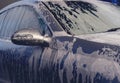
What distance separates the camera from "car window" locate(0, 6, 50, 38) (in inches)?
173

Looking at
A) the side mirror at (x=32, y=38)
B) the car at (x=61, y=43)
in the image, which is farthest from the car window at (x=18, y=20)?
the side mirror at (x=32, y=38)

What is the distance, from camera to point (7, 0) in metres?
17.4

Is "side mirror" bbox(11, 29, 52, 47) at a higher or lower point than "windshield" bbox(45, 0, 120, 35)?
lower

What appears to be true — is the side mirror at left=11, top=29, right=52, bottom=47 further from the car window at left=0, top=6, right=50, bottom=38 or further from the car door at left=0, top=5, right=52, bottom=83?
the car window at left=0, top=6, right=50, bottom=38

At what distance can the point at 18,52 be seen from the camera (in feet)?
14.6

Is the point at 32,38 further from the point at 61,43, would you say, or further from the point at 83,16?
the point at 83,16

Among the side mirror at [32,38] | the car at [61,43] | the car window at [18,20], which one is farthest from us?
the car window at [18,20]

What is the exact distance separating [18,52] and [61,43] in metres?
0.77

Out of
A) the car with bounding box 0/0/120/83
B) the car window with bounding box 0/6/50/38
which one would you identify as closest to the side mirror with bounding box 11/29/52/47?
the car with bounding box 0/0/120/83

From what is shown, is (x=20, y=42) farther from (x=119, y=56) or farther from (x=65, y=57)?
(x=119, y=56)

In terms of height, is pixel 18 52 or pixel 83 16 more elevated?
pixel 83 16

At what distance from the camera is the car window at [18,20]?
440 cm

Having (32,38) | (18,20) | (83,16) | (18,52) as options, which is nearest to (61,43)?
(32,38)

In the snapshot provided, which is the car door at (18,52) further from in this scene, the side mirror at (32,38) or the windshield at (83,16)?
the windshield at (83,16)
